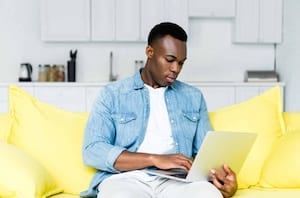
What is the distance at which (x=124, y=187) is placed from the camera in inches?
66.8

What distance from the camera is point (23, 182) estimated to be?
67.6 inches

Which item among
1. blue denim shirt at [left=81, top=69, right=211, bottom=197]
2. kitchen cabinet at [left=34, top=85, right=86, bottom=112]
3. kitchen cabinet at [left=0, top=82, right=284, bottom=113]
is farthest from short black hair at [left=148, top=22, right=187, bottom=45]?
kitchen cabinet at [left=34, top=85, right=86, bottom=112]

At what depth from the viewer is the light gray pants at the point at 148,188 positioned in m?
1.64

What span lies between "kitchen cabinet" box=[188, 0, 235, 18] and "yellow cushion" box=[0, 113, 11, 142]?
10.6ft

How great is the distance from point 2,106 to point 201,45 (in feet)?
7.25

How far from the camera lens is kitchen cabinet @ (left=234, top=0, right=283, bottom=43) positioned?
5.10 m

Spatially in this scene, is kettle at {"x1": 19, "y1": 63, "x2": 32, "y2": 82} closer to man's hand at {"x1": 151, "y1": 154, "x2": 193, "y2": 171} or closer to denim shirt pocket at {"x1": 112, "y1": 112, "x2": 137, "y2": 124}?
denim shirt pocket at {"x1": 112, "y1": 112, "x2": 137, "y2": 124}

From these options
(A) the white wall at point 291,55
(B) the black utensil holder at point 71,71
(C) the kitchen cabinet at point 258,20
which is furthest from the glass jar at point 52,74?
(A) the white wall at point 291,55

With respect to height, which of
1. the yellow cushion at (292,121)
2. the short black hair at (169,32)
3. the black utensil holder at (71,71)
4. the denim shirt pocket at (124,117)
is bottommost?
the yellow cushion at (292,121)

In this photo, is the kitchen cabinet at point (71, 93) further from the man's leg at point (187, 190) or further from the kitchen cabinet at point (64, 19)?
the man's leg at point (187, 190)

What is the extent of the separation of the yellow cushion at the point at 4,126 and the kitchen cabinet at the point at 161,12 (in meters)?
3.01

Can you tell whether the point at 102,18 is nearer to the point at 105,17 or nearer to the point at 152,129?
the point at 105,17

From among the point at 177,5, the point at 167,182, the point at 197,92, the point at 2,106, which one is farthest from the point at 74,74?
the point at 167,182

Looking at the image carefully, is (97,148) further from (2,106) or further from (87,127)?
(2,106)
